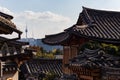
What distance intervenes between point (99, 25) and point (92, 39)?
11.9ft

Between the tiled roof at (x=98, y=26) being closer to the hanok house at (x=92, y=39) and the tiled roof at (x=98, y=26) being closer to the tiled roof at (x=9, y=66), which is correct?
the hanok house at (x=92, y=39)

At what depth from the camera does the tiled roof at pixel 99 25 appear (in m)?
18.5

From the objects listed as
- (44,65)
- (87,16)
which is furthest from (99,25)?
(44,65)

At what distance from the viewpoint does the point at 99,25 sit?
69.8 feet

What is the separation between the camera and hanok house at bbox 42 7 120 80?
12.8 meters

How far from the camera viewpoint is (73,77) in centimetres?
1750

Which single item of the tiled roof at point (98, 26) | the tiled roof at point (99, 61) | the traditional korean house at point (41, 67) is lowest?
the traditional korean house at point (41, 67)

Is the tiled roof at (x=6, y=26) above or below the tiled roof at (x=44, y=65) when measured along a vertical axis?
above

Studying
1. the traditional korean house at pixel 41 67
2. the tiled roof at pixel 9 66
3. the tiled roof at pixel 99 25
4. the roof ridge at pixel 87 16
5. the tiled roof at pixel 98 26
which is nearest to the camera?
the tiled roof at pixel 98 26

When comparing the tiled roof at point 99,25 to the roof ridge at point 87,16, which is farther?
the roof ridge at point 87,16


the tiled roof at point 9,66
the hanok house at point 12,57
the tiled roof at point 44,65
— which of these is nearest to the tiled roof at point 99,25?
the hanok house at point 12,57

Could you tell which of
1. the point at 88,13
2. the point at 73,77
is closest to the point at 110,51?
the point at 73,77

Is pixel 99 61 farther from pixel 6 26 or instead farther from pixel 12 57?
pixel 12 57

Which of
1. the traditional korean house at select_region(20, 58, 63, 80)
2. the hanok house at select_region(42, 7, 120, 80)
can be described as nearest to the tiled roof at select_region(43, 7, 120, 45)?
the hanok house at select_region(42, 7, 120, 80)
